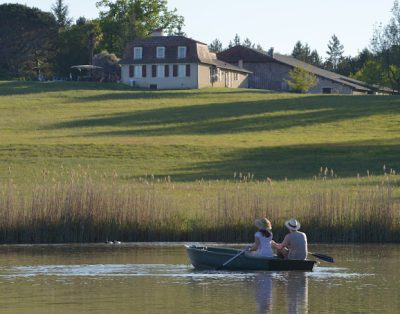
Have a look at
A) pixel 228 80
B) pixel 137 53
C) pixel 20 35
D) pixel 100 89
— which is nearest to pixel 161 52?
pixel 137 53

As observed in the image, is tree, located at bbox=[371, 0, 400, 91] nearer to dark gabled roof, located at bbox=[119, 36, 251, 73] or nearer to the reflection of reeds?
dark gabled roof, located at bbox=[119, 36, 251, 73]

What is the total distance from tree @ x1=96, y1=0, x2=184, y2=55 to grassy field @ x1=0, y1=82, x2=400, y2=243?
3349 centimetres

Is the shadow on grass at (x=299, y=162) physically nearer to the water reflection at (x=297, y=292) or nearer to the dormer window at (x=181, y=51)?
the water reflection at (x=297, y=292)

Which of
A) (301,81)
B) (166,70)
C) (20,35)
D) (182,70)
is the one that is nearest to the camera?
(182,70)

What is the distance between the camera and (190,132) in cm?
7625

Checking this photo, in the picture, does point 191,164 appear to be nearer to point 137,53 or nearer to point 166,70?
point 166,70

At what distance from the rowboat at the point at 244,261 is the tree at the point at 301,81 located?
9615cm

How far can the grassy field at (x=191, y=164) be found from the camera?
116 feet

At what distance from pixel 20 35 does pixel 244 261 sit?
115m

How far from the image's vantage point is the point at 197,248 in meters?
29.8

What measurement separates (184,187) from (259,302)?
20.6 meters

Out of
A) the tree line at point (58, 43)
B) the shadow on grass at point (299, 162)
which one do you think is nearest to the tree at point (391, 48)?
the tree line at point (58, 43)

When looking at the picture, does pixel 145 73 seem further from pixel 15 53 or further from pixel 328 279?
pixel 328 279

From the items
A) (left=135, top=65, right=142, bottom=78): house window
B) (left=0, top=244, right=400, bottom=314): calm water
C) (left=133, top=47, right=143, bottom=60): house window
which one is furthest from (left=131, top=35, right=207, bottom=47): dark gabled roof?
(left=0, top=244, right=400, bottom=314): calm water
